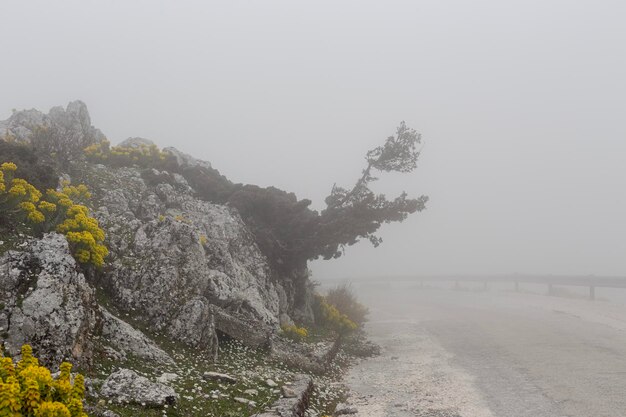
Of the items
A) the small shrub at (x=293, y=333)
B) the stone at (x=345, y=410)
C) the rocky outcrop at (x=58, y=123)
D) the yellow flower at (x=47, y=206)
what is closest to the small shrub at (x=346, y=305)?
the small shrub at (x=293, y=333)

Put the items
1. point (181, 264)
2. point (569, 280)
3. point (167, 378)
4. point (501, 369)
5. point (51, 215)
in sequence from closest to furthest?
1. point (167, 378)
2. point (51, 215)
3. point (181, 264)
4. point (501, 369)
5. point (569, 280)

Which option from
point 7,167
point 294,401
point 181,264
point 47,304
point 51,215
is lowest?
point 294,401

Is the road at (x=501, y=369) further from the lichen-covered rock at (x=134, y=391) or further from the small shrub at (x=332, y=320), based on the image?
the lichen-covered rock at (x=134, y=391)

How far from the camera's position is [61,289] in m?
10.0

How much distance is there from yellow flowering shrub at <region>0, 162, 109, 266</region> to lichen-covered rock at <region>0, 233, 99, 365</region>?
1252mm

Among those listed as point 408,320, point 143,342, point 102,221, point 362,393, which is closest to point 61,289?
point 143,342

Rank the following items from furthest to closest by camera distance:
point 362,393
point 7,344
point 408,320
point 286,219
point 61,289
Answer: point 408,320, point 286,219, point 362,393, point 61,289, point 7,344

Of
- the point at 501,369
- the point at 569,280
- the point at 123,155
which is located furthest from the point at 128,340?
the point at 569,280

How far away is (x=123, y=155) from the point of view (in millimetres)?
27672

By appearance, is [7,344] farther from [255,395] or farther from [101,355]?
[255,395]

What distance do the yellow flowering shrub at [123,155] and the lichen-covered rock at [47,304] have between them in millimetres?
16858

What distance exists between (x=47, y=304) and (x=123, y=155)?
66.1 feet

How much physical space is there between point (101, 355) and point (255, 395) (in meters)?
3.98

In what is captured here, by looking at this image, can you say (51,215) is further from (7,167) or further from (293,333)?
(293,333)
